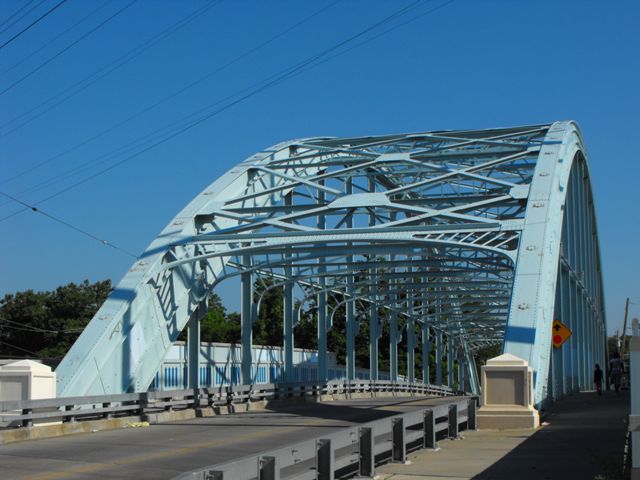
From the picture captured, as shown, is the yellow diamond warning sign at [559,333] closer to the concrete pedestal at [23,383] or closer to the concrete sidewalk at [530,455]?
the concrete sidewalk at [530,455]

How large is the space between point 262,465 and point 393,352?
42.6m

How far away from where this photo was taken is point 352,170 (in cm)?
3425

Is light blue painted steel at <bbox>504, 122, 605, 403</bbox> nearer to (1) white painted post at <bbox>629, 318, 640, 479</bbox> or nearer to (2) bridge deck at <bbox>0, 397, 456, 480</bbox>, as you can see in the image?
(2) bridge deck at <bbox>0, 397, 456, 480</bbox>

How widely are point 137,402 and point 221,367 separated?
15.0 meters

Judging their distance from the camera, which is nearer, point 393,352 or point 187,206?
point 187,206

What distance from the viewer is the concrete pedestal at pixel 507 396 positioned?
65.4 ft

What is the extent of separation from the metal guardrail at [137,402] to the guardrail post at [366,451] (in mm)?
9436

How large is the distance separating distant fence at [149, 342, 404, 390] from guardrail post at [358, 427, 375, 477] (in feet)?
71.7

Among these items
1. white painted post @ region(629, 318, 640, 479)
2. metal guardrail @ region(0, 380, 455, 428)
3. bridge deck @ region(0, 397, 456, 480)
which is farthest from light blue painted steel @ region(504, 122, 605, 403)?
white painted post @ region(629, 318, 640, 479)

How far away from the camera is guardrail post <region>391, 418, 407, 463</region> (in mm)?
14734

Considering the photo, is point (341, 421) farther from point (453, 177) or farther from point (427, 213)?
point (453, 177)

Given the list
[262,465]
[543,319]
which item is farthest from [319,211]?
[262,465]

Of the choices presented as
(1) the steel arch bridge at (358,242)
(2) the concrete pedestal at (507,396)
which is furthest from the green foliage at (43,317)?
(2) the concrete pedestal at (507,396)

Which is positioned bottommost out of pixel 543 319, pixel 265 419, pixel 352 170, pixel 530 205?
pixel 265 419
